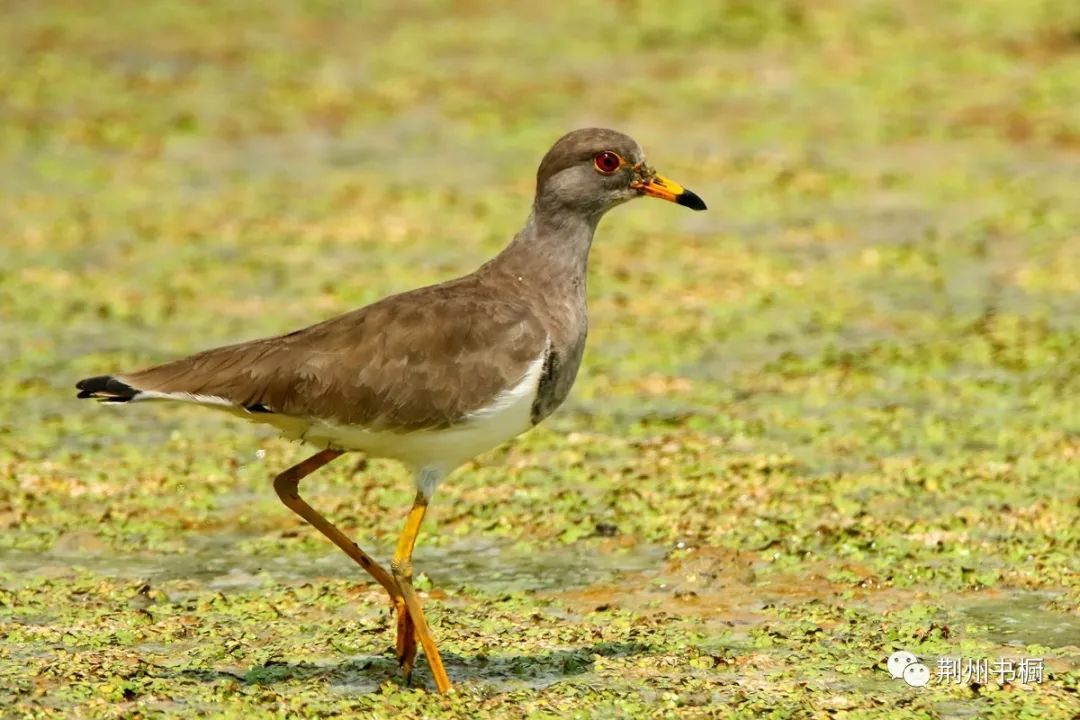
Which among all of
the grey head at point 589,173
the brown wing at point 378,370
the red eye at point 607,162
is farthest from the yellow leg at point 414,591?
the red eye at point 607,162

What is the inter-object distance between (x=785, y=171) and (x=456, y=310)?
305 inches

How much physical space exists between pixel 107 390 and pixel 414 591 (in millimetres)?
1233

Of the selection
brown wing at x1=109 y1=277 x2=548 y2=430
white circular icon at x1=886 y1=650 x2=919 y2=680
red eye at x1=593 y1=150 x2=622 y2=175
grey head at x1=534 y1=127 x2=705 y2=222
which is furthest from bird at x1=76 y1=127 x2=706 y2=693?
white circular icon at x1=886 y1=650 x2=919 y2=680

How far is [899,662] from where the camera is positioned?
6.84 meters

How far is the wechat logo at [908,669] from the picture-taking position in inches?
264

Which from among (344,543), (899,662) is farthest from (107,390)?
(899,662)

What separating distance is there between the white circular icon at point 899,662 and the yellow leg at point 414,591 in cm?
152

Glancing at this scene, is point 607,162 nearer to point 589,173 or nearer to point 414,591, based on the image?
point 589,173

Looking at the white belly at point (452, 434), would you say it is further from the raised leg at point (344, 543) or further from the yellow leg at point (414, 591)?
the raised leg at point (344, 543)

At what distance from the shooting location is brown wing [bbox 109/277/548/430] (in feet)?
21.9

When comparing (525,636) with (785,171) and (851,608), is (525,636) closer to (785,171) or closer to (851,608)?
(851,608)

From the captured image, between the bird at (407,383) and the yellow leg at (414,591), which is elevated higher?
the bird at (407,383)

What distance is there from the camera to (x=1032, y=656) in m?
6.93

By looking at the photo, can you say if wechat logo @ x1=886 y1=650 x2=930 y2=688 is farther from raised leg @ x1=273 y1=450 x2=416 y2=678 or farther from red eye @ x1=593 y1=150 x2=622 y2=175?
red eye @ x1=593 y1=150 x2=622 y2=175
